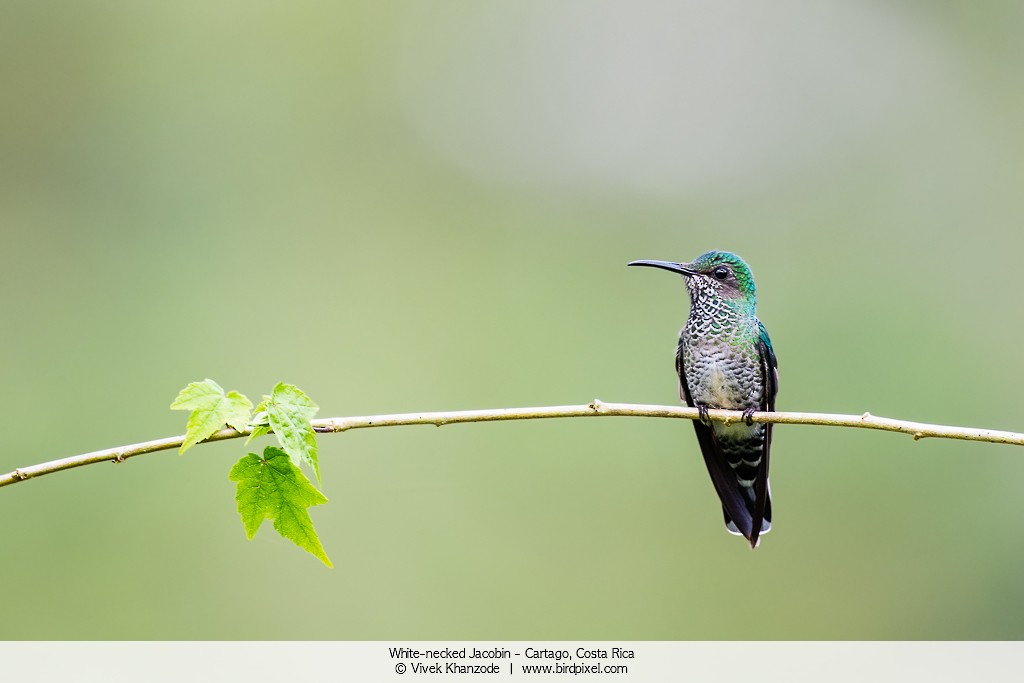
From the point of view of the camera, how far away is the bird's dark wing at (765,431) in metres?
3.69

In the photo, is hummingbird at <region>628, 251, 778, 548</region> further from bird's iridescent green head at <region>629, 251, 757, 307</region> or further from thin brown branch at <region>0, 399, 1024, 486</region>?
thin brown branch at <region>0, 399, 1024, 486</region>

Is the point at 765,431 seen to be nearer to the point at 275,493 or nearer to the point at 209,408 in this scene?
the point at 275,493

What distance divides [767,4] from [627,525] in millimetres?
9789

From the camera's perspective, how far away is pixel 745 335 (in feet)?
13.0

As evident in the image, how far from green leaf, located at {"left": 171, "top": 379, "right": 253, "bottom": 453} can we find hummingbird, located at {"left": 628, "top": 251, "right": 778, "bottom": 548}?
251 centimetres

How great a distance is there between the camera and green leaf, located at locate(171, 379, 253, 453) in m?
1.75

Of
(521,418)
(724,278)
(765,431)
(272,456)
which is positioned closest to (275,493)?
(272,456)

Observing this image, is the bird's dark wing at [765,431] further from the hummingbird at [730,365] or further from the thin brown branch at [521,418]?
the thin brown branch at [521,418]

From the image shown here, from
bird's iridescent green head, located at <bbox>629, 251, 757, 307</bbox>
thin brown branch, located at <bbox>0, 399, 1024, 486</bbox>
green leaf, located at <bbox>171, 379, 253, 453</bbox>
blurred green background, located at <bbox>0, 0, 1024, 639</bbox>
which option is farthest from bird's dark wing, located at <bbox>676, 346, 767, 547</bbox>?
blurred green background, located at <bbox>0, 0, 1024, 639</bbox>

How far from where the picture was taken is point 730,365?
396 cm

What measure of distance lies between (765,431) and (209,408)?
2.62 metres

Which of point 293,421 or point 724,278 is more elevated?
point 724,278

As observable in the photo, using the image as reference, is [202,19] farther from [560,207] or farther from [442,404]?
[442,404]

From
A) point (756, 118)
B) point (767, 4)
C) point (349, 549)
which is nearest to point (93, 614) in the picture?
point (349, 549)
